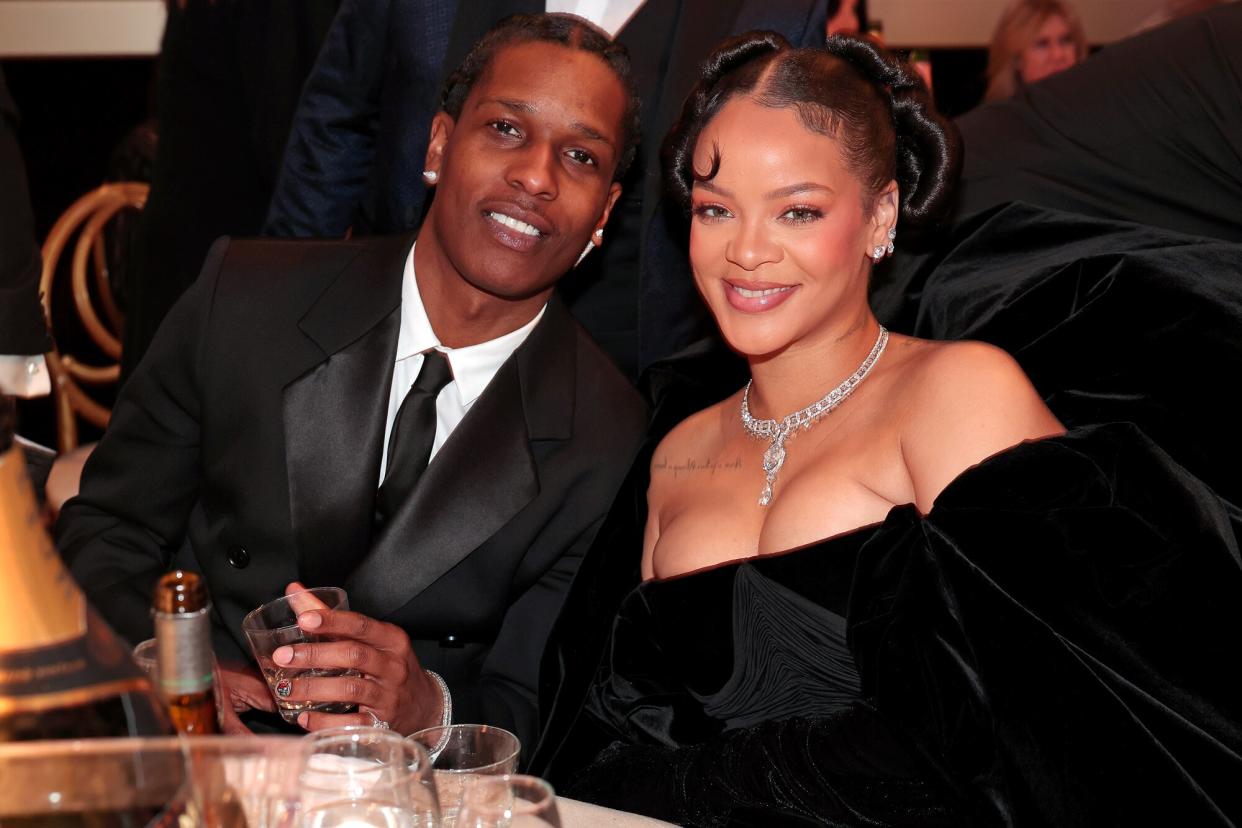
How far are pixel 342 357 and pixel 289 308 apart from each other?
0.44 feet

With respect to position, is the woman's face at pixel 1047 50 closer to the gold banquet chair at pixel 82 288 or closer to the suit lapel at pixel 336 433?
the gold banquet chair at pixel 82 288

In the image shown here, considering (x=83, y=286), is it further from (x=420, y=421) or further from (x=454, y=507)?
(x=454, y=507)

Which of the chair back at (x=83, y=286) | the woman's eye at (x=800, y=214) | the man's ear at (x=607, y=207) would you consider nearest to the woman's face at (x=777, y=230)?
the woman's eye at (x=800, y=214)

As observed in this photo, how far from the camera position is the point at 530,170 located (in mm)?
2176

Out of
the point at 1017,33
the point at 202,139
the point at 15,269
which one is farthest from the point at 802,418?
the point at 1017,33

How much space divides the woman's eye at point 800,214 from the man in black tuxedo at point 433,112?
65cm

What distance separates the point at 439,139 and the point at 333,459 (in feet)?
2.16

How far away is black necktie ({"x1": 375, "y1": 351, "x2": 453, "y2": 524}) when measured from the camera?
2158mm

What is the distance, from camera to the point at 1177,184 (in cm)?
248

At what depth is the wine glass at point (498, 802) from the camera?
1054 mm

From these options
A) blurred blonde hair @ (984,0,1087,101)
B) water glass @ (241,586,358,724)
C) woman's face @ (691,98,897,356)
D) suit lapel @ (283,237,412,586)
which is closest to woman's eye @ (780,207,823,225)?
woman's face @ (691,98,897,356)

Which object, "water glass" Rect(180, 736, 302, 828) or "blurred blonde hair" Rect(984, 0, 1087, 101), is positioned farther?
"blurred blonde hair" Rect(984, 0, 1087, 101)

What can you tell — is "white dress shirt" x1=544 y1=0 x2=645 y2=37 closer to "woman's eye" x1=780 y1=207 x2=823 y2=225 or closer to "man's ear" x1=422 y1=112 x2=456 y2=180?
"man's ear" x1=422 y1=112 x2=456 y2=180

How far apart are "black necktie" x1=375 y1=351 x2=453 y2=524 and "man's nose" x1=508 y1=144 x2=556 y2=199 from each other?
1.17 feet
